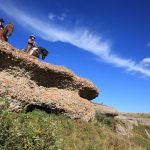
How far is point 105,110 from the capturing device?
144 ft

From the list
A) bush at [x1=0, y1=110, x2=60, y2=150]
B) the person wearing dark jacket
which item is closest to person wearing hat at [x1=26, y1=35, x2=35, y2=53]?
the person wearing dark jacket

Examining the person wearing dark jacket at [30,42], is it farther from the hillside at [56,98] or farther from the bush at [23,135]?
the bush at [23,135]

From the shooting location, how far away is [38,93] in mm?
26672

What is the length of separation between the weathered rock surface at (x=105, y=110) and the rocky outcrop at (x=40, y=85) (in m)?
11.6

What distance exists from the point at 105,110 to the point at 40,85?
17.4 metres

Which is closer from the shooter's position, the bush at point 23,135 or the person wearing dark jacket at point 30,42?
the bush at point 23,135

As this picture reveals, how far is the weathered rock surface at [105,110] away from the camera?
142ft

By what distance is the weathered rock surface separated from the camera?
4324cm

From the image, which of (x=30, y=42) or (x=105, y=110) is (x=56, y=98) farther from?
(x=105, y=110)

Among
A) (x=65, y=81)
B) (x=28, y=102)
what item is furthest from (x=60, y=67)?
(x=28, y=102)

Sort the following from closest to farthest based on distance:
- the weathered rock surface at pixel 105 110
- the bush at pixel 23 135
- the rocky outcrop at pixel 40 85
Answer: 1. the bush at pixel 23 135
2. the rocky outcrop at pixel 40 85
3. the weathered rock surface at pixel 105 110

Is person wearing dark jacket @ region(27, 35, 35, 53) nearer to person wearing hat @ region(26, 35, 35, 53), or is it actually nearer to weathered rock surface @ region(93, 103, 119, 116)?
person wearing hat @ region(26, 35, 35, 53)

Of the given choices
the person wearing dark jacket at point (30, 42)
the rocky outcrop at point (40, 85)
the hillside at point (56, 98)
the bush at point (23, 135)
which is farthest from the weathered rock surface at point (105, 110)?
the bush at point (23, 135)

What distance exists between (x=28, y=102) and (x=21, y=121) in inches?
550
